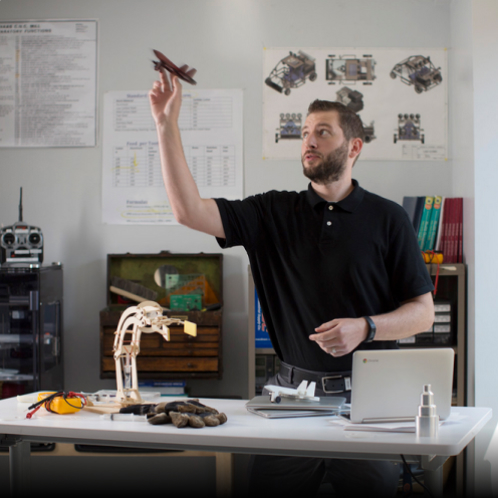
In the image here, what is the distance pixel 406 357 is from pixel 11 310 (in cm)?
219

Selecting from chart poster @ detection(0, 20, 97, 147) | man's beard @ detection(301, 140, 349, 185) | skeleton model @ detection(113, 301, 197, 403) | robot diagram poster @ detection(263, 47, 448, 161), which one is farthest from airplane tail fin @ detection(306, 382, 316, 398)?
chart poster @ detection(0, 20, 97, 147)

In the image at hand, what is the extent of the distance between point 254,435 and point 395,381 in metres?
0.37

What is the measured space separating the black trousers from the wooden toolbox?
135 centimetres

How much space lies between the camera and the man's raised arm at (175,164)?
1.39m

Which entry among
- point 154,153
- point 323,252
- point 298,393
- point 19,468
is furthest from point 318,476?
point 154,153

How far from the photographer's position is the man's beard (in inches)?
67.6

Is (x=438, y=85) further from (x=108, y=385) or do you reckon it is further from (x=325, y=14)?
(x=108, y=385)

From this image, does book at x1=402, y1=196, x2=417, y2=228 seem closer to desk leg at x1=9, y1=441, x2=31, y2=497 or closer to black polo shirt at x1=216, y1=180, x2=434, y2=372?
black polo shirt at x1=216, y1=180, x2=434, y2=372

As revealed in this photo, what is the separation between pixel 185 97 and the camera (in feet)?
10.4

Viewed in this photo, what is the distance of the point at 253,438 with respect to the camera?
121 cm

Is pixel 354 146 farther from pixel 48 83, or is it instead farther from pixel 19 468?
pixel 48 83

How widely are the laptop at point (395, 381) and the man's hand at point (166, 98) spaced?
78 cm

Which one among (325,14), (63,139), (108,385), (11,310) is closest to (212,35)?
(325,14)

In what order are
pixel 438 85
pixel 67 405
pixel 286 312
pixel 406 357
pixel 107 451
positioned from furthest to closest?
pixel 438 85 < pixel 107 451 < pixel 286 312 < pixel 67 405 < pixel 406 357
